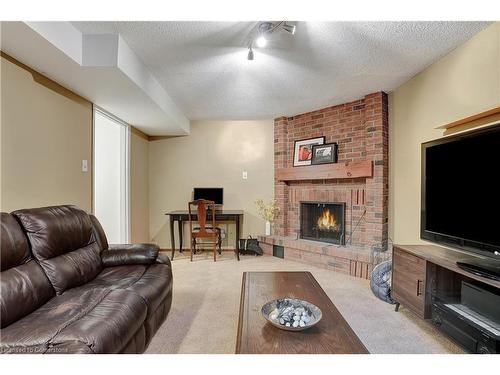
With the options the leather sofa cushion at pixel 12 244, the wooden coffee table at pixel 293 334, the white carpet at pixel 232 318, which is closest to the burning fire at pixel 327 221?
the white carpet at pixel 232 318

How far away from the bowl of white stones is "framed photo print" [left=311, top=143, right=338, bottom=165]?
2681 millimetres

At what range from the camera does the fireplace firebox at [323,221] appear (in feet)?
12.3

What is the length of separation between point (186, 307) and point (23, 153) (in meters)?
1.81

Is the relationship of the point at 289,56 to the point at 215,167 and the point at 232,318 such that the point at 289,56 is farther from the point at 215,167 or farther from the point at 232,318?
the point at 215,167

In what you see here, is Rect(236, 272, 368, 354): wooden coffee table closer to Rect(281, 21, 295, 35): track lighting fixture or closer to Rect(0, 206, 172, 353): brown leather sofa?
Rect(0, 206, 172, 353): brown leather sofa

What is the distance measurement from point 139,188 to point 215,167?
1.28 metres

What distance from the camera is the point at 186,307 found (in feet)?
7.75

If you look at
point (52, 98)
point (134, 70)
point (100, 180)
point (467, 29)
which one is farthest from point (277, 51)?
point (100, 180)

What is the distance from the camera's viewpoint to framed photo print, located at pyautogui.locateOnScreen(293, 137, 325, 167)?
159 inches

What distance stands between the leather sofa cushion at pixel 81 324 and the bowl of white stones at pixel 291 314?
28.5 inches

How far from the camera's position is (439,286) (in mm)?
1922

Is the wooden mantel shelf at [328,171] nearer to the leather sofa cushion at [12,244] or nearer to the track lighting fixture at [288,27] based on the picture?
the track lighting fixture at [288,27]

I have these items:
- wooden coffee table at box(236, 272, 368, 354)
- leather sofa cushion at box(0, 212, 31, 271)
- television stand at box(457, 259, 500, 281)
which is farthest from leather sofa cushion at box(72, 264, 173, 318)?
television stand at box(457, 259, 500, 281)

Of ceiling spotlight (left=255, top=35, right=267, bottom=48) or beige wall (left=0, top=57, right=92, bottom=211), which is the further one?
ceiling spotlight (left=255, top=35, right=267, bottom=48)
